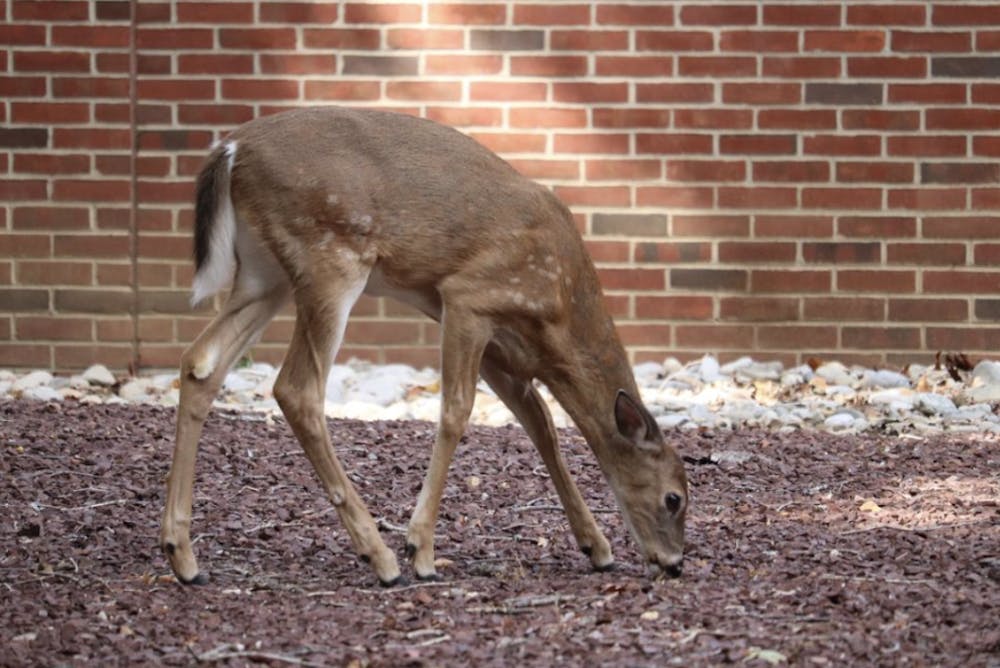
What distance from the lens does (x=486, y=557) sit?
5.15 metres

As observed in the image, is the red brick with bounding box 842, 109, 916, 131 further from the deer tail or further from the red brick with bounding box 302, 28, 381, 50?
the deer tail

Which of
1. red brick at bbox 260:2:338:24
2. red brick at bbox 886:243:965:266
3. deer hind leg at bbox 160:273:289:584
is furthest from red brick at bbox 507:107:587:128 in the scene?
deer hind leg at bbox 160:273:289:584

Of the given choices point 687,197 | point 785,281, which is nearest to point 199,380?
point 687,197

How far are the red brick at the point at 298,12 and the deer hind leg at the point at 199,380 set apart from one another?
12.5 feet

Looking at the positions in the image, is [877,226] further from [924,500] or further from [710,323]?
[924,500]

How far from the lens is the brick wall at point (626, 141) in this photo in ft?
27.9

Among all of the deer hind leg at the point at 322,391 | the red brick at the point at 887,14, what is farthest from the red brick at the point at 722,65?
the deer hind leg at the point at 322,391

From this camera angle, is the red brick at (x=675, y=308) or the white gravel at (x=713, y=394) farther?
the red brick at (x=675, y=308)

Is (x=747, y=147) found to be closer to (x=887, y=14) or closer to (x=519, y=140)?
(x=887, y=14)

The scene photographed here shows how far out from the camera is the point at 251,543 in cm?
529

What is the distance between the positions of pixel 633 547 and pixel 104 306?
4.11m

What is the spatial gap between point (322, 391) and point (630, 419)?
3.07ft

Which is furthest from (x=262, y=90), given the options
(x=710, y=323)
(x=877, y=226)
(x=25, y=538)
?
(x=25, y=538)

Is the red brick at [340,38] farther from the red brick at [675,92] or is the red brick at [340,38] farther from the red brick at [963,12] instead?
the red brick at [963,12]
